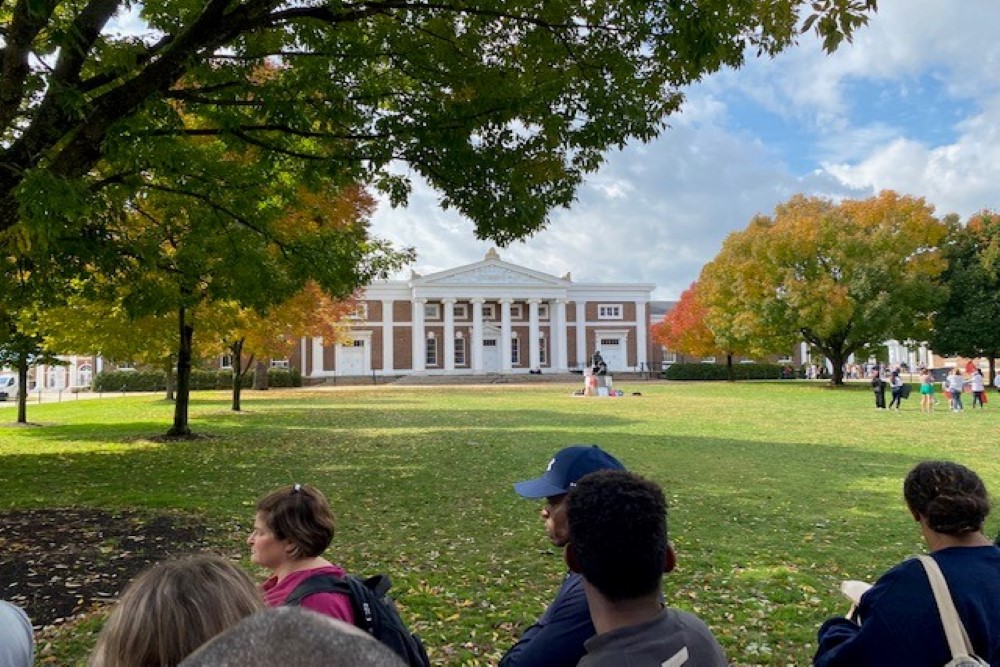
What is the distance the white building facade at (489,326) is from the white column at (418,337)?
0.09 metres

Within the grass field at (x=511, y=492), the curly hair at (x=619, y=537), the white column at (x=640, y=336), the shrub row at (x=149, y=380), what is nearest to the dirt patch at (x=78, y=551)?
the grass field at (x=511, y=492)

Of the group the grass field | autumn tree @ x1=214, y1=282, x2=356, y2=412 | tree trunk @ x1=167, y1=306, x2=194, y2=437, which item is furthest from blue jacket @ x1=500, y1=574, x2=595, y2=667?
tree trunk @ x1=167, y1=306, x2=194, y2=437

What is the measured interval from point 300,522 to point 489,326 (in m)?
70.6

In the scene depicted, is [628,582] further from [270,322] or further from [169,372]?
[169,372]

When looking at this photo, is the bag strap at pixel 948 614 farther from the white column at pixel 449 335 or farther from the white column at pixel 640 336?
the white column at pixel 640 336

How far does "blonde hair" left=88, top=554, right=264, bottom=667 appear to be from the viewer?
1464mm

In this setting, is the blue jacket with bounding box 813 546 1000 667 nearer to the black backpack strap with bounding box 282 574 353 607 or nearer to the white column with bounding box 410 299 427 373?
the black backpack strap with bounding box 282 574 353 607

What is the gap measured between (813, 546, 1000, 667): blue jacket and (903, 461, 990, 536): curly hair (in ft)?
0.28

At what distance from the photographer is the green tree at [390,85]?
6.78 m

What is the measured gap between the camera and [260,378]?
52.3 meters

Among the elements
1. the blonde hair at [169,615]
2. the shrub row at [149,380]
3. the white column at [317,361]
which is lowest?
the shrub row at [149,380]

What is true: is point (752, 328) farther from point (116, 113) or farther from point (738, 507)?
point (116, 113)

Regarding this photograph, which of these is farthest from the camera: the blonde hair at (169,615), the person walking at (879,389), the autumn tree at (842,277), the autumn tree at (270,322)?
the autumn tree at (842,277)

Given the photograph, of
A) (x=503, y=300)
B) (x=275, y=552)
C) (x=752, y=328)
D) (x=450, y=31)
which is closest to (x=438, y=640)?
(x=275, y=552)
